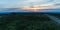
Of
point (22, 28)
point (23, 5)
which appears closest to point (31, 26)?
point (22, 28)

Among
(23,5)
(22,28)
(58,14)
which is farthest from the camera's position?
(22,28)

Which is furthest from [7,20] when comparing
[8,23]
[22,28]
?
[22,28]

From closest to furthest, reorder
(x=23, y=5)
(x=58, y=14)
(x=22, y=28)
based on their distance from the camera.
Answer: (x=58, y=14)
(x=23, y=5)
(x=22, y=28)

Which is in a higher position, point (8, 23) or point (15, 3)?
point (15, 3)

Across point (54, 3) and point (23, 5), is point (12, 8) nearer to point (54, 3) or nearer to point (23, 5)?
point (23, 5)

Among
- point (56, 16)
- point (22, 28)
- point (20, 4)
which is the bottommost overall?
point (22, 28)

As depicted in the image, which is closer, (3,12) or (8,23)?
(3,12)
